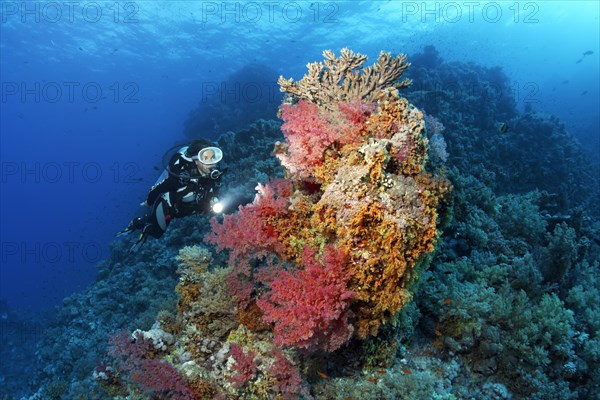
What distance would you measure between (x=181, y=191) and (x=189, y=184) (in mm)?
264

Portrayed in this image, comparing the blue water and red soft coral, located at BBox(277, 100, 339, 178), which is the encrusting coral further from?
the blue water

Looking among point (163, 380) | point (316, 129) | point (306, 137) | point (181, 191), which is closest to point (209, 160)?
point (181, 191)

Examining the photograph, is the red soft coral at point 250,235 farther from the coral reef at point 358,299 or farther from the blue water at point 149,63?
the blue water at point 149,63

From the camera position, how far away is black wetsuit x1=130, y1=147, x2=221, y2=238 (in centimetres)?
634

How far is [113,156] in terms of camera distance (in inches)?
3462

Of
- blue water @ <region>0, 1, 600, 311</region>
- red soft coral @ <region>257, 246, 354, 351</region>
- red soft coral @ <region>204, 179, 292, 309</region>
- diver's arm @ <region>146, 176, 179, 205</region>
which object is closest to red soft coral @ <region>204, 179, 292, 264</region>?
red soft coral @ <region>204, 179, 292, 309</region>

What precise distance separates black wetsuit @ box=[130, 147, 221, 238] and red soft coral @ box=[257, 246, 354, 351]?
3.79 meters

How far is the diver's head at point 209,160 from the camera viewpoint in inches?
237

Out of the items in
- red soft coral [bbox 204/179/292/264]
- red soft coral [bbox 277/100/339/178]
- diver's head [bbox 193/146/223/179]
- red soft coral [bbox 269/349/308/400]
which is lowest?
red soft coral [bbox 269/349/308/400]

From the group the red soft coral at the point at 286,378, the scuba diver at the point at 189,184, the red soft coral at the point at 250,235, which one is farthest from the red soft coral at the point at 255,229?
the scuba diver at the point at 189,184

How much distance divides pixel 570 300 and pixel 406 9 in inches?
1498

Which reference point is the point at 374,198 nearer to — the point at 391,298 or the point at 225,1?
the point at 391,298

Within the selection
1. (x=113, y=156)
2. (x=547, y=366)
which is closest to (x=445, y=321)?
(x=547, y=366)

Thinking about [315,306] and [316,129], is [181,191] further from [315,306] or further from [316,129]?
[315,306]
